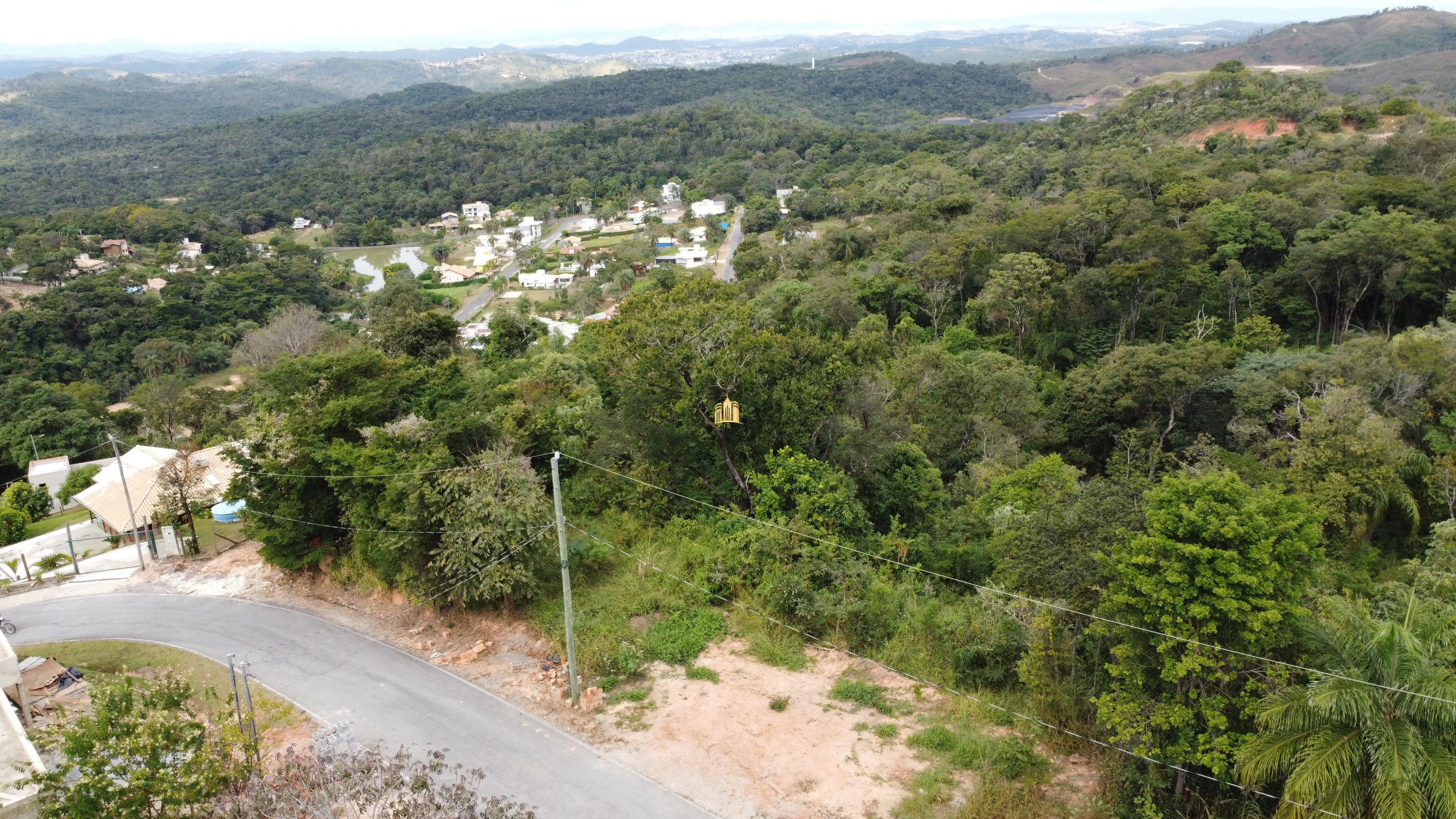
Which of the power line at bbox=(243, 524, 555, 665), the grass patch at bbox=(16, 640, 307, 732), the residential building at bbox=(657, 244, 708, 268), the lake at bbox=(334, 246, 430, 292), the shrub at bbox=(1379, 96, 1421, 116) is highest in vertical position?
the shrub at bbox=(1379, 96, 1421, 116)

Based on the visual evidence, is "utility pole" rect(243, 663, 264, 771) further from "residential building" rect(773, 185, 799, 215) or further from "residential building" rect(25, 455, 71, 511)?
"residential building" rect(773, 185, 799, 215)

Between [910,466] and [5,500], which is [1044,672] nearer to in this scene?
[910,466]

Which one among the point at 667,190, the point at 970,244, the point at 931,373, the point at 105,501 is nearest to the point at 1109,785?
the point at 931,373

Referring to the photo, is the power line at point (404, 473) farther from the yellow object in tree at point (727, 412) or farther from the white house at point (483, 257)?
the white house at point (483, 257)

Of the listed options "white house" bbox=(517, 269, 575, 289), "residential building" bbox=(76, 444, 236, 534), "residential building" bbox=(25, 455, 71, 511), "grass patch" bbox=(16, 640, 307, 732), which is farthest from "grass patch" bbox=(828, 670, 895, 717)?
"white house" bbox=(517, 269, 575, 289)

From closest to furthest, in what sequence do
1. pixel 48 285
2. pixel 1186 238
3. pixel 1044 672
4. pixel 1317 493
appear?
pixel 1044 672 → pixel 1317 493 → pixel 1186 238 → pixel 48 285

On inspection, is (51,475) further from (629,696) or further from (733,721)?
(733,721)

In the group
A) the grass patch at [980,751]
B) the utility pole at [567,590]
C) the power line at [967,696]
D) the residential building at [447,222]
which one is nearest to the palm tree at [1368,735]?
the power line at [967,696]
